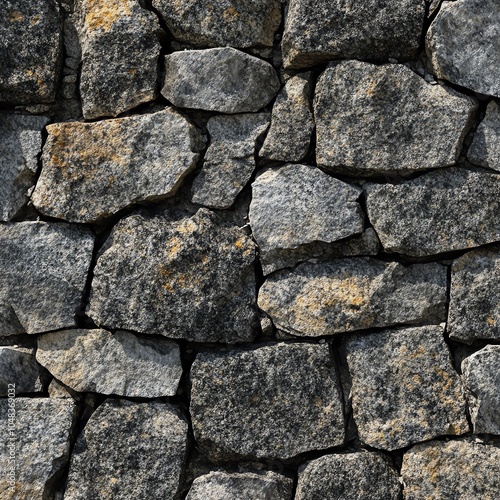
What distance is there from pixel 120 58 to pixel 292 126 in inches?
24.0

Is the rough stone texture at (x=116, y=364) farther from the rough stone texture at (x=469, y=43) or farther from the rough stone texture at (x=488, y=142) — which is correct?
the rough stone texture at (x=469, y=43)

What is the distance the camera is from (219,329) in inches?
89.2

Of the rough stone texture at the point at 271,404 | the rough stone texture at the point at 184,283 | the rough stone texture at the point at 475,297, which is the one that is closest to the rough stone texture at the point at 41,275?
the rough stone texture at the point at 184,283

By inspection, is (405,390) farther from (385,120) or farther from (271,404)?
(385,120)

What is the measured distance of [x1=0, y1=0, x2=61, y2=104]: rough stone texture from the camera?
2.39 meters

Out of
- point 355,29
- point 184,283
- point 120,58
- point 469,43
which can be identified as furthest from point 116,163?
point 469,43

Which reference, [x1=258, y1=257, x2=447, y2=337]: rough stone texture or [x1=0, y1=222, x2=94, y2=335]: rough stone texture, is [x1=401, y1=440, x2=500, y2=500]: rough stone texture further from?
[x1=0, y1=222, x2=94, y2=335]: rough stone texture

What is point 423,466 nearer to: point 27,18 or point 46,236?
point 46,236

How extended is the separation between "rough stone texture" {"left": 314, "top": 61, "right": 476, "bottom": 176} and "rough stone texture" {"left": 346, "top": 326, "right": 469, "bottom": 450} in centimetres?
52

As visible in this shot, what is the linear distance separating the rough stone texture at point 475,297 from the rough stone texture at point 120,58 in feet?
3.72

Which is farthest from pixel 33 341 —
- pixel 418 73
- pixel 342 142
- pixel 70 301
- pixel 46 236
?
pixel 418 73

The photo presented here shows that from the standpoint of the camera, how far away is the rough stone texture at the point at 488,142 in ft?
7.10

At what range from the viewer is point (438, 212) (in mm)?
2172

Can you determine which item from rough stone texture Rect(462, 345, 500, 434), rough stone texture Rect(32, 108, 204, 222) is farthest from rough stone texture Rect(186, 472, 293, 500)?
rough stone texture Rect(32, 108, 204, 222)
